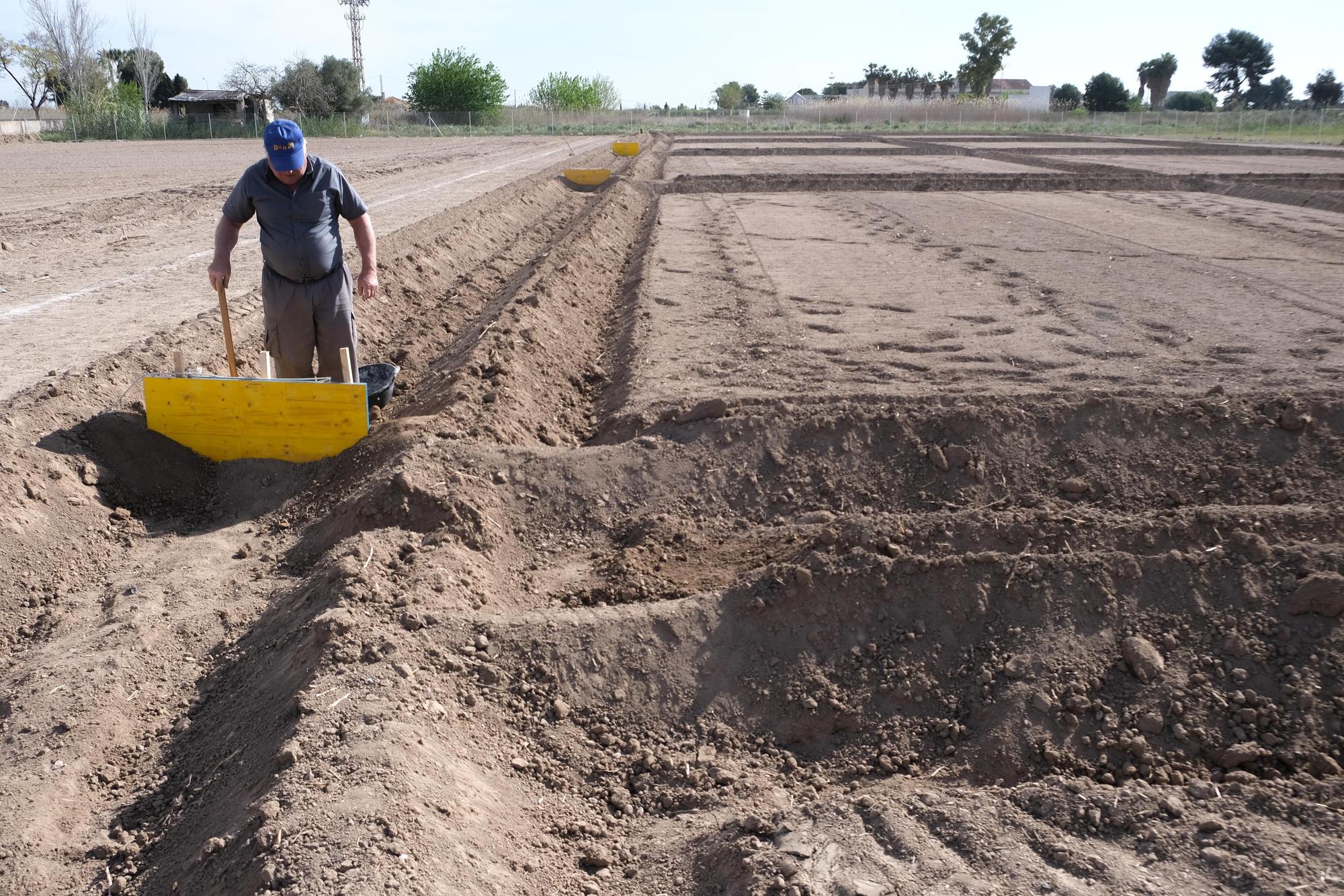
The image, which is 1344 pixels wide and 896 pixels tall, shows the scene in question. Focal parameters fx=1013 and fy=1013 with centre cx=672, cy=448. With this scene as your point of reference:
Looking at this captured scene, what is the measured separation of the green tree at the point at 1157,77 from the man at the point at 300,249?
285ft

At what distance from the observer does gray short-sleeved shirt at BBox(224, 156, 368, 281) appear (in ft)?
18.8

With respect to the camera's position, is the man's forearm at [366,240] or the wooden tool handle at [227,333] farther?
the man's forearm at [366,240]

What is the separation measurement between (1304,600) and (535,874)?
10.5ft

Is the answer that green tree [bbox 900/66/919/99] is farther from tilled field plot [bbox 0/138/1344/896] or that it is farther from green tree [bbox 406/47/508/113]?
tilled field plot [bbox 0/138/1344/896]

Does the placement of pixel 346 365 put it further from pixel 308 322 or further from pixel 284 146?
pixel 284 146

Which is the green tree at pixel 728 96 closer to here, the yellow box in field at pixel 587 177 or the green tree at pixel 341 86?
the green tree at pixel 341 86

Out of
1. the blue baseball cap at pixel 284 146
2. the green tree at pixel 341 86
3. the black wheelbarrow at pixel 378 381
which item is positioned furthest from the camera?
the green tree at pixel 341 86

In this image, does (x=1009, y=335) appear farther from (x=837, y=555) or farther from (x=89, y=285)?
(x=89, y=285)

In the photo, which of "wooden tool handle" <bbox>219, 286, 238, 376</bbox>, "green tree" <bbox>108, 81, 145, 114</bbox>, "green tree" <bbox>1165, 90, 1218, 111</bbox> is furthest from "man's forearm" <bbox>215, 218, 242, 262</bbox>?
"green tree" <bbox>1165, 90, 1218, 111</bbox>

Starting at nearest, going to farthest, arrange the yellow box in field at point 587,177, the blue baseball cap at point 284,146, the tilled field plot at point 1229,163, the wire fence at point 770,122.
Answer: the blue baseball cap at point 284,146
the yellow box in field at point 587,177
the tilled field plot at point 1229,163
the wire fence at point 770,122

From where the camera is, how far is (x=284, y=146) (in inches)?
215

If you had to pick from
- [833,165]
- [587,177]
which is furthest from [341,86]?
[587,177]

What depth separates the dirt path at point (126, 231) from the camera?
8492 millimetres

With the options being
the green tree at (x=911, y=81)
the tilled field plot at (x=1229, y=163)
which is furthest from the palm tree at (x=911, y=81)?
the tilled field plot at (x=1229, y=163)
